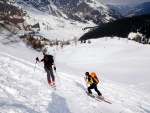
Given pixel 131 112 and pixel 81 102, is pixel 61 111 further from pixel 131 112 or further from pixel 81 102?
pixel 131 112

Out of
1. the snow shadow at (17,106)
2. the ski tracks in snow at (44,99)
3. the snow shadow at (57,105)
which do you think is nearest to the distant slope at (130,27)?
the ski tracks in snow at (44,99)

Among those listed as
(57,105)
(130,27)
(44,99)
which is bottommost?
(57,105)

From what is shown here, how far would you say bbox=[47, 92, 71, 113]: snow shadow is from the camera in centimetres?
1063

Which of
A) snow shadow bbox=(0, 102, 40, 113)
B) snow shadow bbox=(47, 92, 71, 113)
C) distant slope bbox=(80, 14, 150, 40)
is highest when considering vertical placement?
distant slope bbox=(80, 14, 150, 40)

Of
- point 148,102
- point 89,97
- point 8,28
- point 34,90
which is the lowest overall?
point 148,102

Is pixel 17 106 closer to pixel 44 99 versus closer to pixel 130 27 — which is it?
pixel 44 99

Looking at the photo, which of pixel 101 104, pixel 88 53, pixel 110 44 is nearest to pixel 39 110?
pixel 101 104

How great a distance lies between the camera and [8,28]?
106ft

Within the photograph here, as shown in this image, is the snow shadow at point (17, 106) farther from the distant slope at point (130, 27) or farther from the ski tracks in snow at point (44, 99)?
the distant slope at point (130, 27)

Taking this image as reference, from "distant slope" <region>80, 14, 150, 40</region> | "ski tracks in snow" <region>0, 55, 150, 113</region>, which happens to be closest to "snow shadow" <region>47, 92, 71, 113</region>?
"ski tracks in snow" <region>0, 55, 150, 113</region>

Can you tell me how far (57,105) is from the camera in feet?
37.4

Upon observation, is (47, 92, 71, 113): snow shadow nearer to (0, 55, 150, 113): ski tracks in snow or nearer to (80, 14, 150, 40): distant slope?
(0, 55, 150, 113): ski tracks in snow

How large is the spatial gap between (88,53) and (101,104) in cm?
5947

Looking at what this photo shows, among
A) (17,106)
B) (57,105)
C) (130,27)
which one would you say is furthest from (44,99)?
(130,27)
